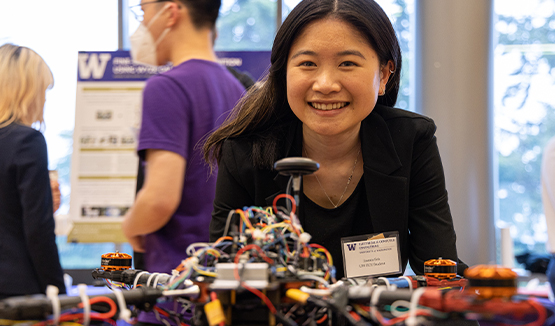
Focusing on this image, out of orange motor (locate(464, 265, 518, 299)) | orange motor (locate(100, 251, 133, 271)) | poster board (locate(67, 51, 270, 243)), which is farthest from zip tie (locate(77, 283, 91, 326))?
poster board (locate(67, 51, 270, 243))

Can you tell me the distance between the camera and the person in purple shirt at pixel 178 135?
1.54 metres

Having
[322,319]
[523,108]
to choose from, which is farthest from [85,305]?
[523,108]

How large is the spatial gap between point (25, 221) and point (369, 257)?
1.24 m

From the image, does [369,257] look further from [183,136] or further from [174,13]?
[174,13]

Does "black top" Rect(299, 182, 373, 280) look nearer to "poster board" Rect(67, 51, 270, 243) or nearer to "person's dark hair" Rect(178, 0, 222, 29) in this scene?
"person's dark hair" Rect(178, 0, 222, 29)

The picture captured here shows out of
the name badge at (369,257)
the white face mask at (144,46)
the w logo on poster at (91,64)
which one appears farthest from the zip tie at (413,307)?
the w logo on poster at (91,64)

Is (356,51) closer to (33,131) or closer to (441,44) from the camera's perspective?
(33,131)

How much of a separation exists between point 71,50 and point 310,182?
3.29 m

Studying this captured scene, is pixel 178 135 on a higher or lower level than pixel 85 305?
higher

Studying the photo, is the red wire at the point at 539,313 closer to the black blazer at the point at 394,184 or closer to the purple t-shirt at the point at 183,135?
the black blazer at the point at 394,184

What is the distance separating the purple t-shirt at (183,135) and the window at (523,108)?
3.05 m

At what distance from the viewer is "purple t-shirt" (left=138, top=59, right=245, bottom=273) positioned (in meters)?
1.55

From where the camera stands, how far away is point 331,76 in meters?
1.16

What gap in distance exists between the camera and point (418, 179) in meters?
1.32
